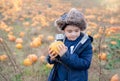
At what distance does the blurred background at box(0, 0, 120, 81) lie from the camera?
218 inches

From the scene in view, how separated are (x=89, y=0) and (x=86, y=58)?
967 cm

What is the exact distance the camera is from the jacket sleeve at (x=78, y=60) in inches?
131

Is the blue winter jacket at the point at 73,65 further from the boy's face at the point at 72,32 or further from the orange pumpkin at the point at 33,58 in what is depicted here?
the orange pumpkin at the point at 33,58

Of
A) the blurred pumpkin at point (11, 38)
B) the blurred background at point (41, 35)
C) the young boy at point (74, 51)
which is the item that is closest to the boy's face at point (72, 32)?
the young boy at point (74, 51)

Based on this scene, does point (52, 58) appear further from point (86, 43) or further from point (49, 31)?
point (49, 31)

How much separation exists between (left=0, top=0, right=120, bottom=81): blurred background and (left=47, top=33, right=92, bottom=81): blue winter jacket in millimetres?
730

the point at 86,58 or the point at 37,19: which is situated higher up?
the point at 86,58

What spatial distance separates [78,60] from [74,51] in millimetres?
162

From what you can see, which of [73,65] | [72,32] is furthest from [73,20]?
[73,65]

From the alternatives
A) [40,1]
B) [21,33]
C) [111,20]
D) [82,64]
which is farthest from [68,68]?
[40,1]

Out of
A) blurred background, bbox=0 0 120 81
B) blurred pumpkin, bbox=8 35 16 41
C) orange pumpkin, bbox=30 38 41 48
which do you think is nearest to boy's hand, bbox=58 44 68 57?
blurred background, bbox=0 0 120 81

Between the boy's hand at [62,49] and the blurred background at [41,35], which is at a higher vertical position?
the boy's hand at [62,49]

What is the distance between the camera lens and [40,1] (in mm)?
12648

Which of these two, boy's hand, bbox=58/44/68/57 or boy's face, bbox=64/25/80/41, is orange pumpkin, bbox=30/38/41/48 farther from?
boy's hand, bbox=58/44/68/57
